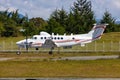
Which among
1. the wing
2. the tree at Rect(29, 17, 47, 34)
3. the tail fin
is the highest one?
the tree at Rect(29, 17, 47, 34)

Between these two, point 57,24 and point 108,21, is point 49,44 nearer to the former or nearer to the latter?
point 57,24

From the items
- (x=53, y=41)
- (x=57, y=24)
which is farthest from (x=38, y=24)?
(x=53, y=41)

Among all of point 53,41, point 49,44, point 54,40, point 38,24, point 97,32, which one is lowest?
point 49,44

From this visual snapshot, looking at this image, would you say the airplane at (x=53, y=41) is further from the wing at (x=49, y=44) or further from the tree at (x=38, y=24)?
the tree at (x=38, y=24)

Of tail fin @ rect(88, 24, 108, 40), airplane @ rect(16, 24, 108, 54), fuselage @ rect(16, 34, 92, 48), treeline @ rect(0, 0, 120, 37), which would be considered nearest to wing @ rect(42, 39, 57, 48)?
airplane @ rect(16, 24, 108, 54)

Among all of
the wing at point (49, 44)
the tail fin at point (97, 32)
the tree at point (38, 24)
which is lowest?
the wing at point (49, 44)

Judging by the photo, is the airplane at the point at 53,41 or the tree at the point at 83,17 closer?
the airplane at the point at 53,41

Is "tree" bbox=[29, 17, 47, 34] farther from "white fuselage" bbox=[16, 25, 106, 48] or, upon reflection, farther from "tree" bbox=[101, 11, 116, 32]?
"white fuselage" bbox=[16, 25, 106, 48]

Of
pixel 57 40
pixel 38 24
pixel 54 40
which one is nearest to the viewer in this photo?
pixel 54 40

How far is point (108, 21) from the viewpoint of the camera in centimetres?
9388

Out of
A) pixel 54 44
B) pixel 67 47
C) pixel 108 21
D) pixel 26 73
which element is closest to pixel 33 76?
pixel 26 73

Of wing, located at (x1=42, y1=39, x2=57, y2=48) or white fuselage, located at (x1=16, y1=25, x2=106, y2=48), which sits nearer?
wing, located at (x1=42, y1=39, x2=57, y2=48)

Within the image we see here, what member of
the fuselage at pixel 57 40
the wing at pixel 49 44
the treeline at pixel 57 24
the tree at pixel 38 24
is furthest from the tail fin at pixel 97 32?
the tree at pixel 38 24

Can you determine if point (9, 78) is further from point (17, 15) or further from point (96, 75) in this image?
point (17, 15)
